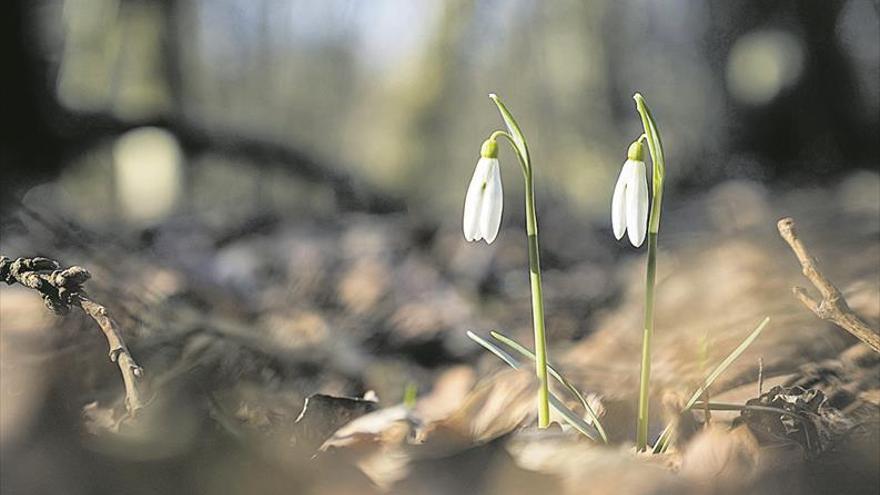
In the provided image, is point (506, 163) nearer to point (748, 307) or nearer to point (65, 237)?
point (748, 307)

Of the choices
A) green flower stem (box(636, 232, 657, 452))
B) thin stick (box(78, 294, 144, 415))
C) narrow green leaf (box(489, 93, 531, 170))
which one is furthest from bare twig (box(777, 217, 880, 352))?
thin stick (box(78, 294, 144, 415))

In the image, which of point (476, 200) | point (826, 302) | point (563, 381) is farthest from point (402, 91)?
point (826, 302)

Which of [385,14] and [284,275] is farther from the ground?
[385,14]

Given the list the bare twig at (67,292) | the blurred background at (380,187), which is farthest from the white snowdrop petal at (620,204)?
the bare twig at (67,292)

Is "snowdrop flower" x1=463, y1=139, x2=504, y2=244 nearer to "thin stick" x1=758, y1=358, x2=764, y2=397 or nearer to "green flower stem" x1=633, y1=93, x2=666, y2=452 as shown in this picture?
"green flower stem" x1=633, y1=93, x2=666, y2=452

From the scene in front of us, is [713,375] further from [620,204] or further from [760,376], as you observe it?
[620,204]


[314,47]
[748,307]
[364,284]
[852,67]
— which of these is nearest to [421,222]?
[364,284]
